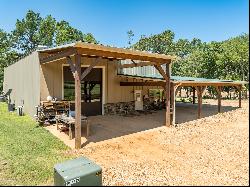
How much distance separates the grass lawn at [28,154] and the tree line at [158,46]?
14276mm

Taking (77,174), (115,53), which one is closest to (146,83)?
(115,53)

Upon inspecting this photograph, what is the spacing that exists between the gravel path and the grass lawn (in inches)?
40.4

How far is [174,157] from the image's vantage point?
7715 millimetres

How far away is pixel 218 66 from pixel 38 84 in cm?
2946

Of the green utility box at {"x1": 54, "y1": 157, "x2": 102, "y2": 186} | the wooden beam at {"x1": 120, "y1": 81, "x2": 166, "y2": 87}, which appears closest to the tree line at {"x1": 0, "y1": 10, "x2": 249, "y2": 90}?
the wooden beam at {"x1": 120, "y1": 81, "x2": 166, "y2": 87}

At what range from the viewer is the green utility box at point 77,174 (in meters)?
4.29

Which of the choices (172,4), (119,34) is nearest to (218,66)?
(172,4)

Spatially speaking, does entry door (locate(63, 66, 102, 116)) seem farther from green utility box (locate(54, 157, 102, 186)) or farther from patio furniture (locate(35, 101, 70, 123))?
green utility box (locate(54, 157, 102, 186))

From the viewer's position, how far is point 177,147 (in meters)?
8.87

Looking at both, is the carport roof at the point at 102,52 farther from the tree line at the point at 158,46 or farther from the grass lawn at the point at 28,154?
the tree line at the point at 158,46

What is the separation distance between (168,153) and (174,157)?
45 cm

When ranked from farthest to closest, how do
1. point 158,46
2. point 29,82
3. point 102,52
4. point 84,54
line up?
1. point 158,46
2. point 29,82
3. point 102,52
4. point 84,54

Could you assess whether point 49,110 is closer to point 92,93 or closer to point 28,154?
point 92,93

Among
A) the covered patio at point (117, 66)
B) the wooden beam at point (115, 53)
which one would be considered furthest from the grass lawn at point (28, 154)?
the wooden beam at point (115, 53)
